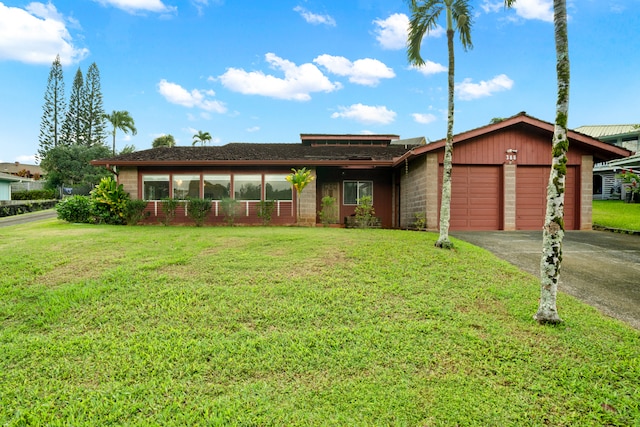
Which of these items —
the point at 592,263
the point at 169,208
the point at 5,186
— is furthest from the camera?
the point at 5,186

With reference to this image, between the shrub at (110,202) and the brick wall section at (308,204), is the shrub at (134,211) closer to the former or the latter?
the shrub at (110,202)

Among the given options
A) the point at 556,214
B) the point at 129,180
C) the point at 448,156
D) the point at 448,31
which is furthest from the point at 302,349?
the point at 129,180

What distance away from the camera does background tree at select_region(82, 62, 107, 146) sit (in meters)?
39.2

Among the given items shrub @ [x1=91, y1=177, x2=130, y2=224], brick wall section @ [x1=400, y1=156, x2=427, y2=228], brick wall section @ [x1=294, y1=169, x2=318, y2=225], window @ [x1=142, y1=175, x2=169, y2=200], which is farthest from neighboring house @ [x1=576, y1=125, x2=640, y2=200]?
shrub @ [x1=91, y1=177, x2=130, y2=224]

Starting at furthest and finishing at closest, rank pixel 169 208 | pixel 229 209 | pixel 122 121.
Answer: pixel 122 121 < pixel 229 209 < pixel 169 208

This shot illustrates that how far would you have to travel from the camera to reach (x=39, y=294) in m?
4.53

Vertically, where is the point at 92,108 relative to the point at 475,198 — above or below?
above

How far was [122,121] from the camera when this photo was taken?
30500 millimetres

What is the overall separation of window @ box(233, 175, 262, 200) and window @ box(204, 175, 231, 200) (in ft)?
1.14

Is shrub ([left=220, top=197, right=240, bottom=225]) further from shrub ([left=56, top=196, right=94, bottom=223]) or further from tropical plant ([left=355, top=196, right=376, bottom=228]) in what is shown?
shrub ([left=56, top=196, right=94, bottom=223])

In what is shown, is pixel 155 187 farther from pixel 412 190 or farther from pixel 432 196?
pixel 432 196

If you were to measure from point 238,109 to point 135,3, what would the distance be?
949 cm

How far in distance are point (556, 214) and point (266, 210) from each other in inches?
422

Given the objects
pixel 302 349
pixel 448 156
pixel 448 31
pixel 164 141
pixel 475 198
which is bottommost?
pixel 302 349
